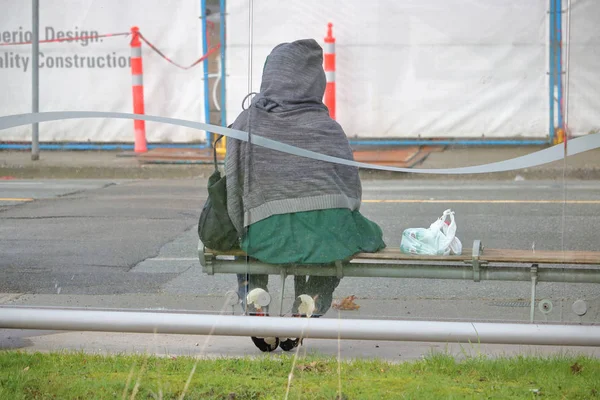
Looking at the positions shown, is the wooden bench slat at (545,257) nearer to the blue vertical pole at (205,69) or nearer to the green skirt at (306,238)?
the green skirt at (306,238)

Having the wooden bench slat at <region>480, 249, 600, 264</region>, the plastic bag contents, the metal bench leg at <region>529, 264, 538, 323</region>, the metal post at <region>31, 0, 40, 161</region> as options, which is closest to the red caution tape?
the metal post at <region>31, 0, 40, 161</region>

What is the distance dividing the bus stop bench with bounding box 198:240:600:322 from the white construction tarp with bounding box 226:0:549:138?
627 millimetres

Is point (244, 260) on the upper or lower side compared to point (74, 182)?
lower

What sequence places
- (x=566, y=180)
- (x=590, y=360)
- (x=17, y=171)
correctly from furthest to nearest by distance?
(x=17, y=171)
(x=566, y=180)
(x=590, y=360)

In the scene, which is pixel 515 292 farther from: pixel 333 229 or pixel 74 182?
pixel 74 182

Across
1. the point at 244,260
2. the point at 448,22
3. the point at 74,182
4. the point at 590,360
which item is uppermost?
the point at 448,22

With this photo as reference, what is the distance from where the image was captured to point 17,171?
229 inches

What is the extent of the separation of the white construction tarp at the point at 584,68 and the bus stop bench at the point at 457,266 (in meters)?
0.65

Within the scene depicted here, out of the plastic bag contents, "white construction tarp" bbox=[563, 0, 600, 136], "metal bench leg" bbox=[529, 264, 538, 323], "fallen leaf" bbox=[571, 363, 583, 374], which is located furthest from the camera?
the plastic bag contents

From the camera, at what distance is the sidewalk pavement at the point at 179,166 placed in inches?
210

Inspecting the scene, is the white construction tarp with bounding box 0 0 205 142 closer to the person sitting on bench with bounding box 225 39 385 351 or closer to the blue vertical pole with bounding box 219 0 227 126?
the blue vertical pole with bounding box 219 0 227 126

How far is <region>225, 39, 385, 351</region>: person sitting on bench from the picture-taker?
17.6ft

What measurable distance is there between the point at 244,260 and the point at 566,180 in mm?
1680

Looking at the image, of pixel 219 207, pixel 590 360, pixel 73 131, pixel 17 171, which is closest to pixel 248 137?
pixel 219 207
